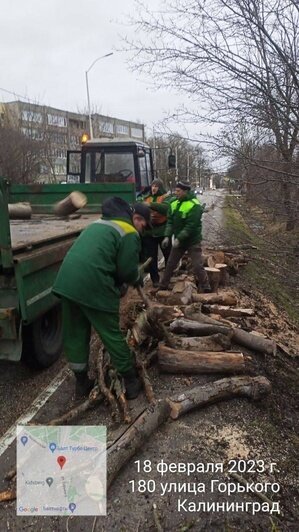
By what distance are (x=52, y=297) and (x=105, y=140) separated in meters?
6.13

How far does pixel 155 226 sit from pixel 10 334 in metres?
3.86

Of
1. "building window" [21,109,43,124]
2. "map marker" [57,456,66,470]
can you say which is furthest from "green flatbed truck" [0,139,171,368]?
"building window" [21,109,43,124]

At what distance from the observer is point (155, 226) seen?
7.11 metres

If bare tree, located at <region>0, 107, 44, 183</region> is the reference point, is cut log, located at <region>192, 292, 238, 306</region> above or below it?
below

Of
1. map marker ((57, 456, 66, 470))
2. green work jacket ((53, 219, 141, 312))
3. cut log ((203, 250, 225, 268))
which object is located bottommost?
map marker ((57, 456, 66, 470))

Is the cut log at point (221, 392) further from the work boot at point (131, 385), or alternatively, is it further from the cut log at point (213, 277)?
the cut log at point (213, 277)

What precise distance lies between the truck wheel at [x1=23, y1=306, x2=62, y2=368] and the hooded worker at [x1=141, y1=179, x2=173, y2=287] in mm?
2426

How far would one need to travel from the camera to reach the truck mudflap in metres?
3.67

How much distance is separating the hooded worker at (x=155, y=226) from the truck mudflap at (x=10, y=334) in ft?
11.1

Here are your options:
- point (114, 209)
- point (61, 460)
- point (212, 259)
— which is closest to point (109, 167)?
point (212, 259)

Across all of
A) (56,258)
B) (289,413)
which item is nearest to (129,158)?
(56,258)

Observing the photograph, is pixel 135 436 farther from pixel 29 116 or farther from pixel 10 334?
pixel 29 116

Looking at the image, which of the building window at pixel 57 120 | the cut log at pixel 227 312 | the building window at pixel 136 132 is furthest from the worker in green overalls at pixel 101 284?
the building window at pixel 136 132

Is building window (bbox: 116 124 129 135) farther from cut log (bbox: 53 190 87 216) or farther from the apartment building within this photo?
cut log (bbox: 53 190 87 216)
